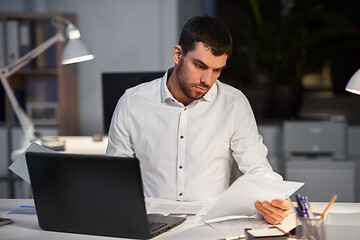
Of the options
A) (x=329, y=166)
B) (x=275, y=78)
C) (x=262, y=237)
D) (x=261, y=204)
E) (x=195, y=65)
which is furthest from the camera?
(x=275, y=78)

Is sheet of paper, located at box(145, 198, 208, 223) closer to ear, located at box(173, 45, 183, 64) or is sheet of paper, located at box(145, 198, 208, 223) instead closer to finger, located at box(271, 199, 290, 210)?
finger, located at box(271, 199, 290, 210)

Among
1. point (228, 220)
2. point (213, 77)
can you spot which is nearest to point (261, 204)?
point (228, 220)

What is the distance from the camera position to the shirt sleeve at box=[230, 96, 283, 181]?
2105 millimetres

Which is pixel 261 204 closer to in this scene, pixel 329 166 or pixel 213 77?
pixel 213 77

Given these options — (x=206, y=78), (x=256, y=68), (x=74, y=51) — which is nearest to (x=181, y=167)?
(x=206, y=78)

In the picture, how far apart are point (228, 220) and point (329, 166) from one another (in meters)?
2.52

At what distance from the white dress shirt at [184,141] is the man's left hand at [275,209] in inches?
17.4

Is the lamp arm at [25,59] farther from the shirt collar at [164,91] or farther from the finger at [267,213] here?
the finger at [267,213]

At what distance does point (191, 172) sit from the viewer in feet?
7.15

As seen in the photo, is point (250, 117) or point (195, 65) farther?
point (250, 117)

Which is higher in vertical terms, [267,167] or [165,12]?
[165,12]

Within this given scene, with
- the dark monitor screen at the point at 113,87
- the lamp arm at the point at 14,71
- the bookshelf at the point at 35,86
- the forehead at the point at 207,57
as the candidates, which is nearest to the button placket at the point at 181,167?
the forehead at the point at 207,57

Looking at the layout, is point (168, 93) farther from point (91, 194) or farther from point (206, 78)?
point (91, 194)

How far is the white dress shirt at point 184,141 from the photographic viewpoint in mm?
2170
